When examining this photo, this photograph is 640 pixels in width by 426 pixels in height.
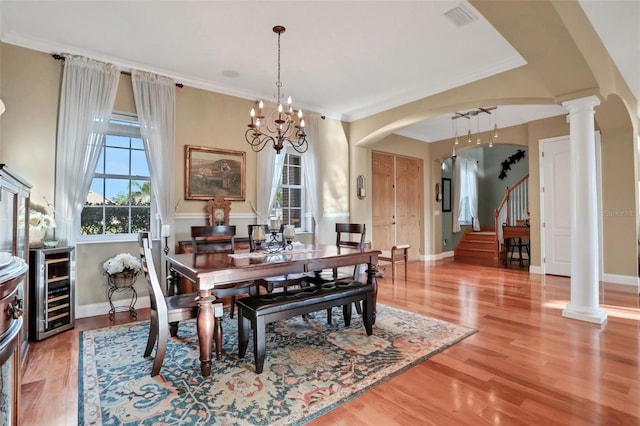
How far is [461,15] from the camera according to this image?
302 cm

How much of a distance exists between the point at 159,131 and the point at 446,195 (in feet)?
22.6

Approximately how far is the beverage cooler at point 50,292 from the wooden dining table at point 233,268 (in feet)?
3.79

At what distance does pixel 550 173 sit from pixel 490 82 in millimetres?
2784

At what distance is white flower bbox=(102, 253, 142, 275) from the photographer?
3574 millimetres

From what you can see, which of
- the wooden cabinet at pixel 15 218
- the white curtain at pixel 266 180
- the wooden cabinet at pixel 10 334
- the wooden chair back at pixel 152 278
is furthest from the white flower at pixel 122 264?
the wooden cabinet at pixel 10 334

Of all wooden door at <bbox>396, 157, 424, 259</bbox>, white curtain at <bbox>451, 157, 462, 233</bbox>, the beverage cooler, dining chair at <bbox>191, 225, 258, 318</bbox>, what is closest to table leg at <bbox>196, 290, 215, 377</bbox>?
dining chair at <bbox>191, 225, 258, 318</bbox>

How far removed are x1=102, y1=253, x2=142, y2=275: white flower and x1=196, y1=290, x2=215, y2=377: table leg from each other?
1.89 m

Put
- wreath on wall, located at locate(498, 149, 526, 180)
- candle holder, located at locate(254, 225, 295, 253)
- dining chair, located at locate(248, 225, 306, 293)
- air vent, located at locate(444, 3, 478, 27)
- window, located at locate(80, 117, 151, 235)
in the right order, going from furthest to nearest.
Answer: wreath on wall, located at locate(498, 149, 526, 180), window, located at locate(80, 117, 151, 235), dining chair, located at locate(248, 225, 306, 293), candle holder, located at locate(254, 225, 295, 253), air vent, located at locate(444, 3, 478, 27)

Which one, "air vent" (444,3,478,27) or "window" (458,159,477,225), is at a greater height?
"air vent" (444,3,478,27)

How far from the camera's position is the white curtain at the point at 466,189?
28.2 ft

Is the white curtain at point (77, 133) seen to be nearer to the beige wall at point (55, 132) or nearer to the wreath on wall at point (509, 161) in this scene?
the beige wall at point (55, 132)

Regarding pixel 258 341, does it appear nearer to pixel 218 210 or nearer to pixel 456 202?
pixel 218 210

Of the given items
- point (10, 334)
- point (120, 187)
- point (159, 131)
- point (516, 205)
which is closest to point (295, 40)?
point (159, 131)

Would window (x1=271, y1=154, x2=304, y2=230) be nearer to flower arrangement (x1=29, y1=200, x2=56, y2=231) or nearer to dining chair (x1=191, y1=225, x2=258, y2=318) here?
dining chair (x1=191, y1=225, x2=258, y2=318)
